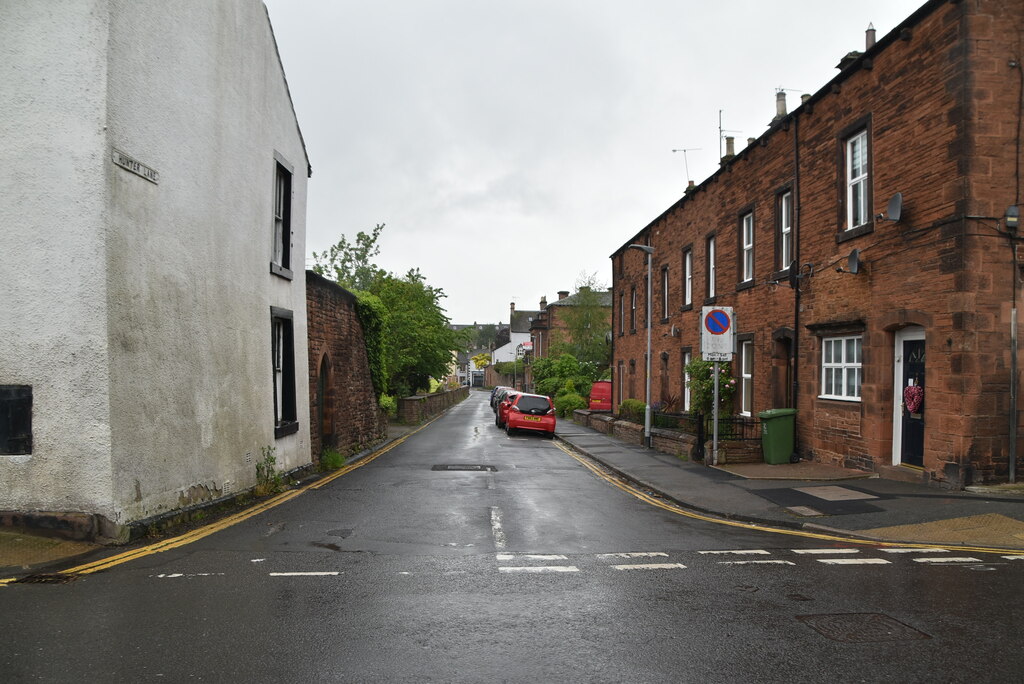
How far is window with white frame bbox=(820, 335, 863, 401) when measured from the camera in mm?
14008

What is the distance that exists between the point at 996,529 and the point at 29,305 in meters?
11.5

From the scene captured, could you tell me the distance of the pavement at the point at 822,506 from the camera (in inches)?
299

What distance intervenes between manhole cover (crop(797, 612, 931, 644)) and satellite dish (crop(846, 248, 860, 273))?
914cm

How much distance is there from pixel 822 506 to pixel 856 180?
23.2 ft

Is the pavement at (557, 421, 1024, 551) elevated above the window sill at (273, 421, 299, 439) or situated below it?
below

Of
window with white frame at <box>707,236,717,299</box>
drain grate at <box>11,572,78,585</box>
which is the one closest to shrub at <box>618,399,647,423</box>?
window with white frame at <box>707,236,717,299</box>

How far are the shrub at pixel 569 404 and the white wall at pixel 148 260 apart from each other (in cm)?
3002

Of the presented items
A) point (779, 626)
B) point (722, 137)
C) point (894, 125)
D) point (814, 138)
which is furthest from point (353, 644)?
point (722, 137)

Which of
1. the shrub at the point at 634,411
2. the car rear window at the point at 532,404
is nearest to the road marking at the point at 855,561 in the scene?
the shrub at the point at 634,411

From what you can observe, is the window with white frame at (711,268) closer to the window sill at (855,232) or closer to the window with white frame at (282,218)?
the window sill at (855,232)

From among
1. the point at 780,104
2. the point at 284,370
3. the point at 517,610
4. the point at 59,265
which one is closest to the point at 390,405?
the point at 284,370

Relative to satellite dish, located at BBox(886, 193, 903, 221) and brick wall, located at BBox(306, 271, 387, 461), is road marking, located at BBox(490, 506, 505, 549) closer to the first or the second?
brick wall, located at BBox(306, 271, 387, 461)

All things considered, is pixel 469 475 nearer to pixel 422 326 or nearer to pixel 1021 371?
pixel 1021 371

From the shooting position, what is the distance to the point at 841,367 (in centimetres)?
1456
